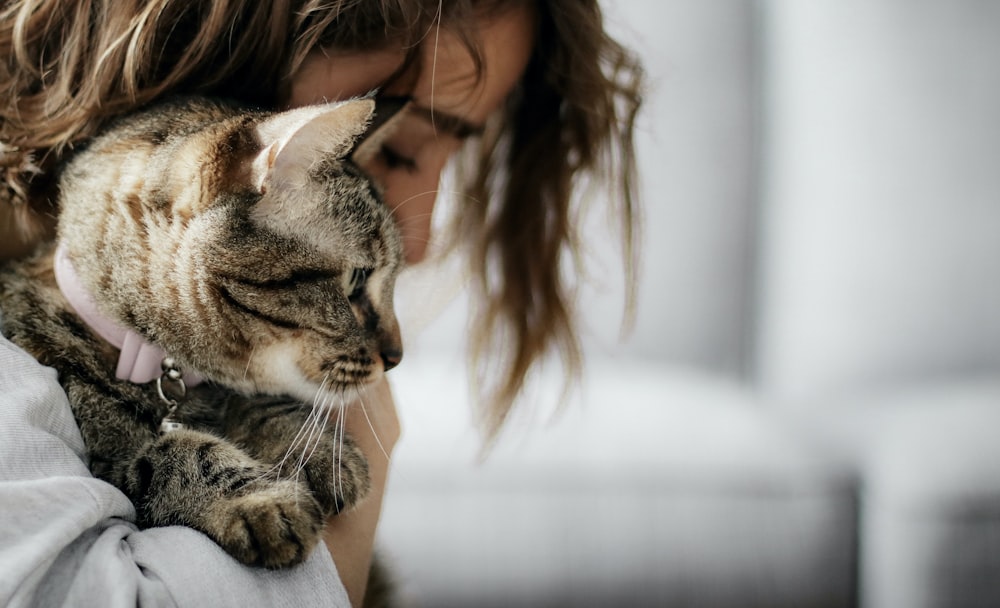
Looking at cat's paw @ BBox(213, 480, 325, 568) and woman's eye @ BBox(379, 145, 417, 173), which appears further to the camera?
woman's eye @ BBox(379, 145, 417, 173)

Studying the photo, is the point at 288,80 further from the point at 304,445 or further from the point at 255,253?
the point at 304,445

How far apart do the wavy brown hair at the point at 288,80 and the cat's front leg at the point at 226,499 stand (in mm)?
308

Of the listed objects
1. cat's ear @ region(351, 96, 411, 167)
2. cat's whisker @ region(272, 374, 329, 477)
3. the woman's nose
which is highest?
cat's ear @ region(351, 96, 411, 167)

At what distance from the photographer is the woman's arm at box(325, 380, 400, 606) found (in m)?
0.72

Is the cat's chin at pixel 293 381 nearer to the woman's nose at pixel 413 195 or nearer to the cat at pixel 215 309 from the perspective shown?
the cat at pixel 215 309

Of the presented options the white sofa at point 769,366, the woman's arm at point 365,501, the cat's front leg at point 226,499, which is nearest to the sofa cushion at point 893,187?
the white sofa at point 769,366

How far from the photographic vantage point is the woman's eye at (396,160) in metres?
1.01

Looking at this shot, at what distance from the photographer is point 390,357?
0.82 m

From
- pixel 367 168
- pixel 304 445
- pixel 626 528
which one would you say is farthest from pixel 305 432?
pixel 626 528

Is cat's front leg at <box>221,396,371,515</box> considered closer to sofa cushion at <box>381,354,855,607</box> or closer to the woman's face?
the woman's face

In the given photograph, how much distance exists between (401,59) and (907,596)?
1123mm

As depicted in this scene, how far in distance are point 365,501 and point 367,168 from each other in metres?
0.42

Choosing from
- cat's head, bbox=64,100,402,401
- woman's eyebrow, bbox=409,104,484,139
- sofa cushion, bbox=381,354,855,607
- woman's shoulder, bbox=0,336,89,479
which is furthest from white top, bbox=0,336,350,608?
sofa cushion, bbox=381,354,855,607

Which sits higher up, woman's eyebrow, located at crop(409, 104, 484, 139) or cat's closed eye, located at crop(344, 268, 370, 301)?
woman's eyebrow, located at crop(409, 104, 484, 139)
